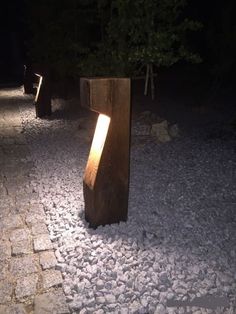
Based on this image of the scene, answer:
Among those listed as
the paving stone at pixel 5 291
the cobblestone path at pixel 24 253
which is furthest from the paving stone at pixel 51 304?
the paving stone at pixel 5 291

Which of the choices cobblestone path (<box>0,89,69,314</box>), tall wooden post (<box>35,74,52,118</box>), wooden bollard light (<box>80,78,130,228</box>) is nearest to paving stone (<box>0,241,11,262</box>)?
cobblestone path (<box>0,89,69,314</box>)

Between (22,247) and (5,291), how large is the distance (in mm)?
696

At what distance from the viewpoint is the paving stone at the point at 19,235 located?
389 cm

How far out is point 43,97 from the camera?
10.3 m

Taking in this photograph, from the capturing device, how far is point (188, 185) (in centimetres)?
525

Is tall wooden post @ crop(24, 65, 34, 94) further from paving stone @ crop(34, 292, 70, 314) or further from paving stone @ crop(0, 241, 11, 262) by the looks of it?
paving stone @ crop(34, 292, 70, 314)

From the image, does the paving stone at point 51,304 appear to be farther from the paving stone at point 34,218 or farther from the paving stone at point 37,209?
Answer: the paving stone at point 37,209

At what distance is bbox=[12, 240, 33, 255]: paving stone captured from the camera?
3.63m

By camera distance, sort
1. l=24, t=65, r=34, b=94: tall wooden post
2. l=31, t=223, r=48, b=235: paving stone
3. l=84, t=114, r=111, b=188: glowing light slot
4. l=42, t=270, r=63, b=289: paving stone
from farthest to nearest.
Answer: l=24, t=65, r=34, b=94: tall wooden post
l=31, t=223, r=48, b=235: paving stone
l=84, t=114, r=111, b=188: glowing light slot
l=42, t=270, r=63, b=289: paving stone

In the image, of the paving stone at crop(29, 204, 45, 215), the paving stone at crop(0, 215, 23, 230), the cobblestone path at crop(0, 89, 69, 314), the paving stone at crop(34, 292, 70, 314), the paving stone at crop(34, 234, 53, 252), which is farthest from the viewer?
the paving stone at crop(29, 204, 45, 215)

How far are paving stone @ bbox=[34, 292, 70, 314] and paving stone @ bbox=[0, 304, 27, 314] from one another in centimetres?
11

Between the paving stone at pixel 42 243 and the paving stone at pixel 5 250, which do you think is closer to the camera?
the paving stone at pixel 5 250

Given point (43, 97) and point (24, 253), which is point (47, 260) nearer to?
point (24, 253)

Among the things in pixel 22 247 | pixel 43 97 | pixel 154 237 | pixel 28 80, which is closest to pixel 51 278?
pixel 22 247
